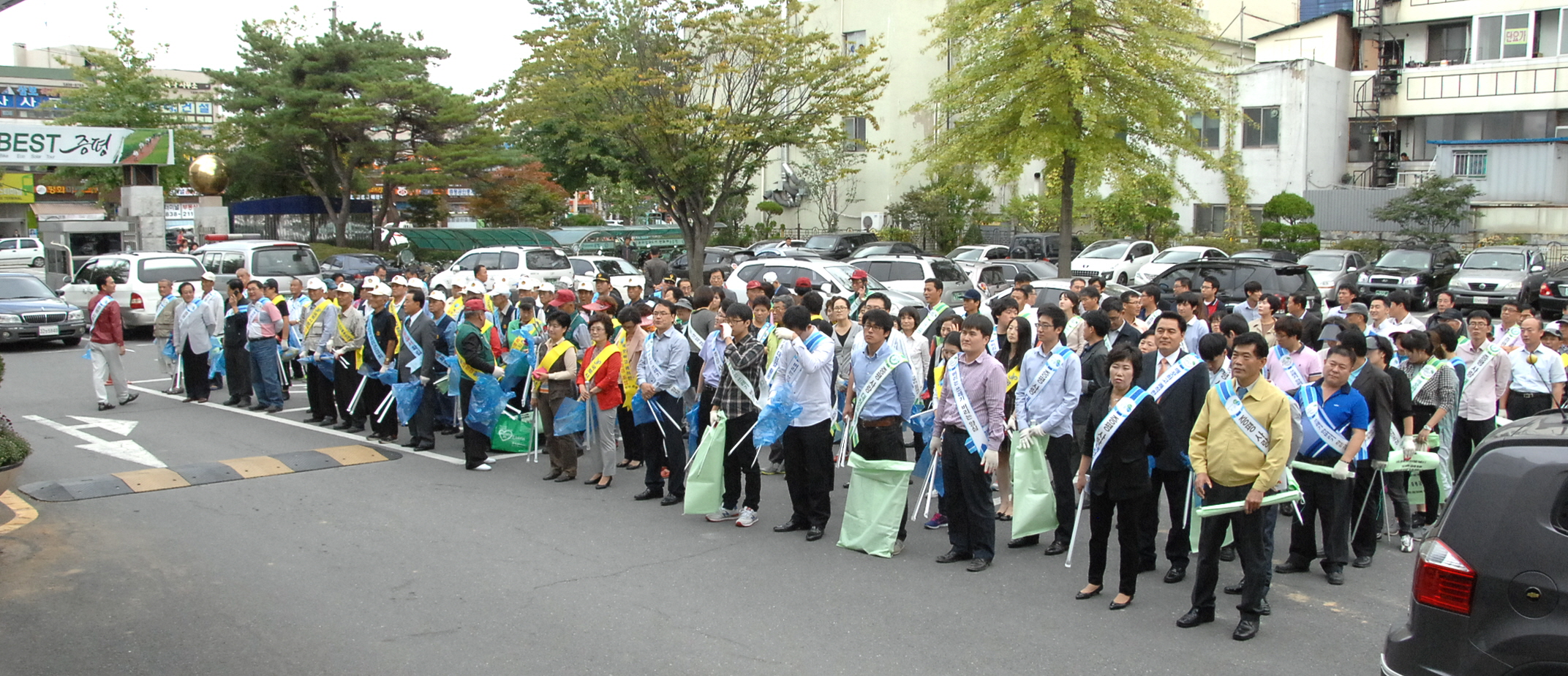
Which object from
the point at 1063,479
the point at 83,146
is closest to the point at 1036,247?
the point at 83,146

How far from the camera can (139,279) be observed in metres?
21.2

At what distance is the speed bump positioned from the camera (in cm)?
923

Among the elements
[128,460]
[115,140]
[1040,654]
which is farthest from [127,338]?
[1040,654]

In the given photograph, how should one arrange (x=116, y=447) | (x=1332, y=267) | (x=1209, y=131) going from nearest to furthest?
(x=116, y=447)
(x=1332, y=267)
(x=1209, y=131)

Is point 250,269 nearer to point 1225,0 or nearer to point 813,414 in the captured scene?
point 813,414

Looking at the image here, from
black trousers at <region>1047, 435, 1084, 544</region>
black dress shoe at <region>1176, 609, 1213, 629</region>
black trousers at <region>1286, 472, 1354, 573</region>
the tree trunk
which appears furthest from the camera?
the tree trunk

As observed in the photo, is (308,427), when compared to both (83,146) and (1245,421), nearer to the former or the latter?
(1245,421)

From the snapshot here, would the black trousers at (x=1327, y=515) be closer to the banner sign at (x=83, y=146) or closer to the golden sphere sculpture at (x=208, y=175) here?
the banner sign at (x=83, y=146)

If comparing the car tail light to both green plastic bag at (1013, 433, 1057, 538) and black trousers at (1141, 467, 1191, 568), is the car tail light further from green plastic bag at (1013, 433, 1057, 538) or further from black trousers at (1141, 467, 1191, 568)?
green plastic bag at (1013, 433, 1057, 538)

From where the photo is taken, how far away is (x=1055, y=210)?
39031 mm

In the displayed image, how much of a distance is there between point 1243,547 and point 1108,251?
25570 millimetres

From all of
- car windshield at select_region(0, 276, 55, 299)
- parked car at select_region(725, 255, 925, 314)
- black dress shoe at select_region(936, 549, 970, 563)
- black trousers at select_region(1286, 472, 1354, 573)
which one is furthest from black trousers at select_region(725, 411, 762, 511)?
car windshield at select_region(0, 276, 55, 299)

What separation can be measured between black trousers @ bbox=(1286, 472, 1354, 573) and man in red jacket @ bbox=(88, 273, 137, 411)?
1290 centimetres

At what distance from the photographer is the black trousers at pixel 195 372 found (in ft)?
44.9
